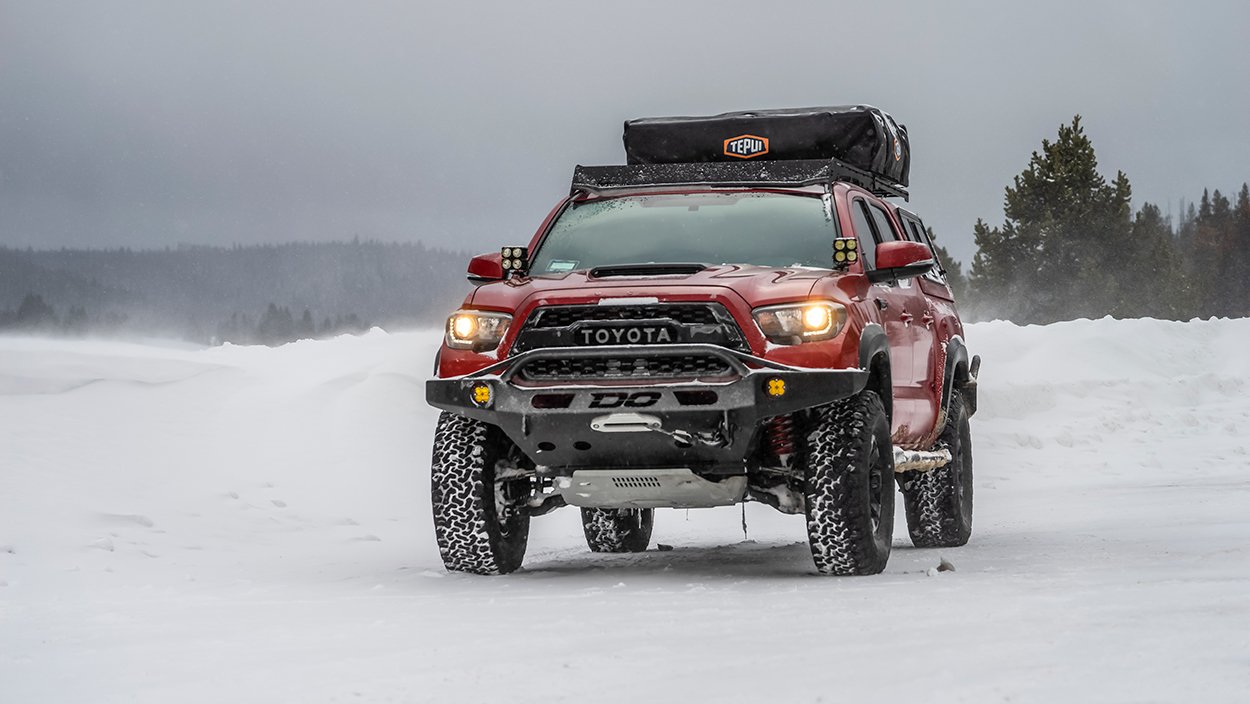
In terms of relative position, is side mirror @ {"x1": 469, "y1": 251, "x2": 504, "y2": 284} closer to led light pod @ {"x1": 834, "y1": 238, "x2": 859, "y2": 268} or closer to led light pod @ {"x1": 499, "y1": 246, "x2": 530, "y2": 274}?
led light pod @ {"x1": 499, "y1": 246, "x2": 530, "y2": 274}

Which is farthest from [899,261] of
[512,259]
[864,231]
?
[512,259]

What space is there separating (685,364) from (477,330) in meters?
1.03

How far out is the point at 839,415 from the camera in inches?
292

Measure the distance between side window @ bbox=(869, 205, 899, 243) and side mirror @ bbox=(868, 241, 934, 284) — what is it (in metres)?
1.25

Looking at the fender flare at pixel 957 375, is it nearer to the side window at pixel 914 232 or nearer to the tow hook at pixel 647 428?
the side window at pixel 914 232

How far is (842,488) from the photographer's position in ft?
23.7

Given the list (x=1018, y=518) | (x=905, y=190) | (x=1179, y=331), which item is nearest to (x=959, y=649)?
(x=905, y=190)

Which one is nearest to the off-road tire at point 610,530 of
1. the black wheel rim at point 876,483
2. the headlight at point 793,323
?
the black wheel rim at point 876,483

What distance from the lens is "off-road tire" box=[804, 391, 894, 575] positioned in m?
7.23

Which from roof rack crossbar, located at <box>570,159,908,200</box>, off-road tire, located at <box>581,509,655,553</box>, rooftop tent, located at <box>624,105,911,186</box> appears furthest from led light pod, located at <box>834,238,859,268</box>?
off-road tire, located at <box>581,509,655,553</box>

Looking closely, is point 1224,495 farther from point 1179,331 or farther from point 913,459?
point 1179,331

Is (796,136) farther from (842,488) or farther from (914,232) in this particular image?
(842,488)

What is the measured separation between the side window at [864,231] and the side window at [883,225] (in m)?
0.14

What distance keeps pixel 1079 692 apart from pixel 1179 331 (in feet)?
84.8
